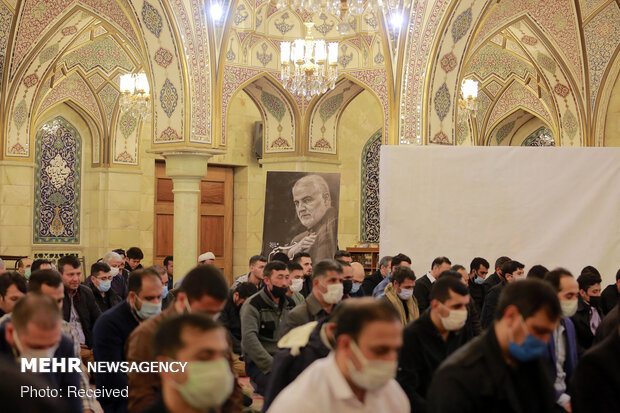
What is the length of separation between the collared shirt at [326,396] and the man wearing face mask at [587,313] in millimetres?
3216

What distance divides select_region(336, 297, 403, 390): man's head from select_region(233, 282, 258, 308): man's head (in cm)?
457

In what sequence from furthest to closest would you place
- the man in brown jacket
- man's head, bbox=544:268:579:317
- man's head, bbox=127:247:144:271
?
1. man's head, bbox=127:247:144:271
2. man's head, bbox=544:268:579:317
3. the man in brown jacket

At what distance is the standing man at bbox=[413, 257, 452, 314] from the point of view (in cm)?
741

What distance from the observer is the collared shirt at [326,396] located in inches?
97.5

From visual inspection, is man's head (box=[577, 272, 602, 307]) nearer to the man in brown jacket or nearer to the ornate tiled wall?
the man in brown jacket

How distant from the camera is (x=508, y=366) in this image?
275 centimetres

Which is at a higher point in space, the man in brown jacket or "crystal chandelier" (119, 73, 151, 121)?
"crystal chandelier" (119, 73, 151, 121)

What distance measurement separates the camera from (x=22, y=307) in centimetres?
310

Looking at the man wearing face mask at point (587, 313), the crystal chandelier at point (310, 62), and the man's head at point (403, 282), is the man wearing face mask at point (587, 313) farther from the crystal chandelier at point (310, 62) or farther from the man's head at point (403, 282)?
the crystal chandelier at point (310, 62)

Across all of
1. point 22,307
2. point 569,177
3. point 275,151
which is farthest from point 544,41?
point 22,307

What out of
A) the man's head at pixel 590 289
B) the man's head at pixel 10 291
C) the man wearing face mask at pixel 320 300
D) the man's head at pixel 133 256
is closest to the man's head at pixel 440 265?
the man's head at pixel 590 289

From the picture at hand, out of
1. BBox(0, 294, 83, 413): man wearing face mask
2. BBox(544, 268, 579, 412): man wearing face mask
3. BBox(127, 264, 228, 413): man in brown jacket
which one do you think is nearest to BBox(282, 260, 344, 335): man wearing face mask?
BBox(544, 268, 579, 412): man wearing face mask

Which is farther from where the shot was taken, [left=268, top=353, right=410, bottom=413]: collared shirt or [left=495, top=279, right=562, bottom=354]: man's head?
[left=495, top=279, right=562, bottom=354]: man's head

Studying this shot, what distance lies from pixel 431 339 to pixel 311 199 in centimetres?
641
